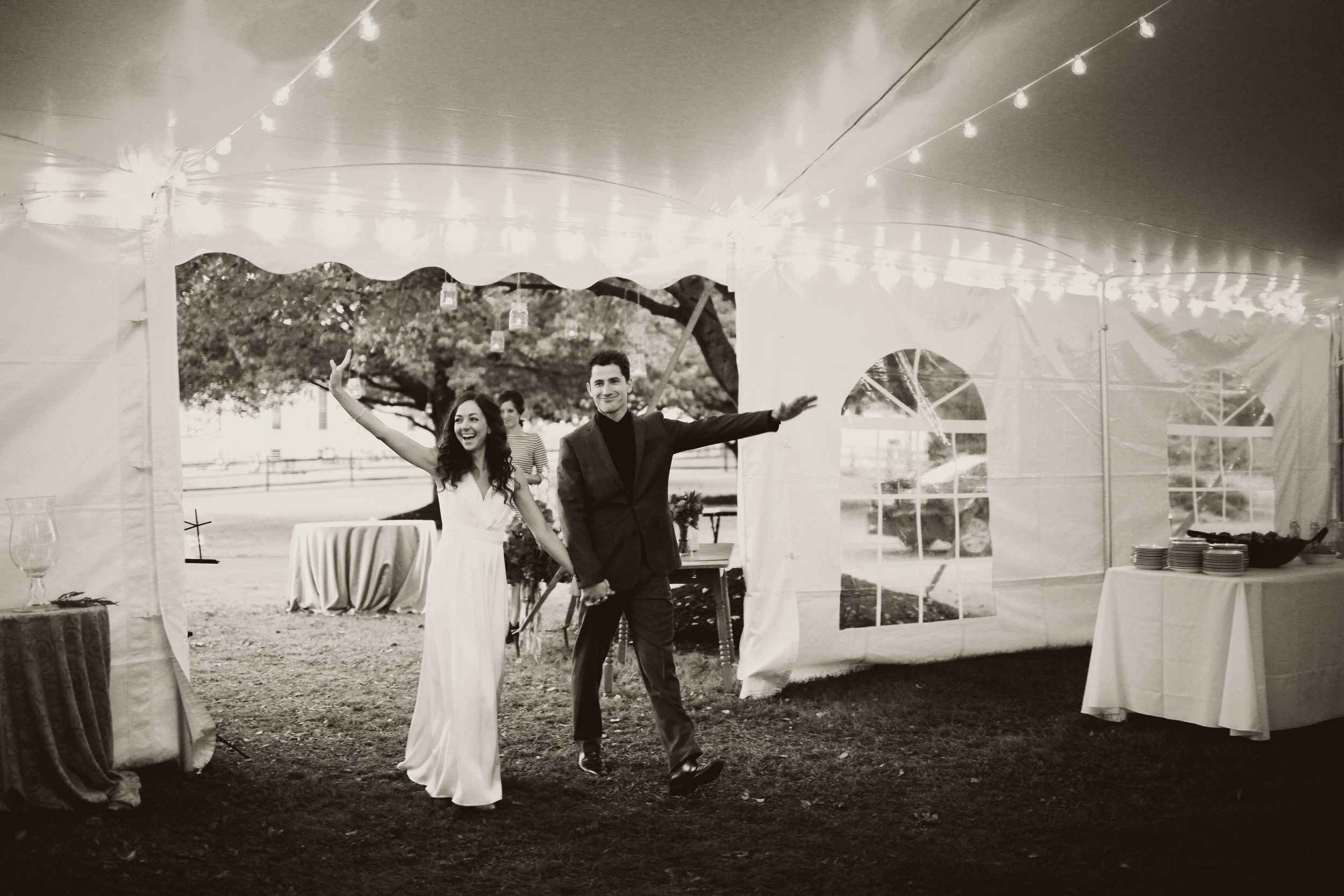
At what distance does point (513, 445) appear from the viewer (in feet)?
27.1

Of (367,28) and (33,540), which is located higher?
(367,28)

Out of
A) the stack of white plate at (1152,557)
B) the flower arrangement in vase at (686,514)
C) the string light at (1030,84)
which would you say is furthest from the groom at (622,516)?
the stack of white plate at (1152,557)

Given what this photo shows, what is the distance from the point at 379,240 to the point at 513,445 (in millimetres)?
2605

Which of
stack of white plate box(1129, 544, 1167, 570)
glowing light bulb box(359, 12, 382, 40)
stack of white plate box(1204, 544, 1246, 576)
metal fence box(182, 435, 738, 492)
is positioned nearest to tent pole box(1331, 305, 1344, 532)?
stack of white plate box(1129, 544, 1167, 570)

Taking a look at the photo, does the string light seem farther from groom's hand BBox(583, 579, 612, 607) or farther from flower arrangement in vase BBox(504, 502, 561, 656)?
flower arrangement in vase BBox(504, 502, 561, 656)

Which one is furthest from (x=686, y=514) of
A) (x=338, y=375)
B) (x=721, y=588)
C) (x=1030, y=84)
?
(x=1030, y=84)

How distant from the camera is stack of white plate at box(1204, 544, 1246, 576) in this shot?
5.48 meters

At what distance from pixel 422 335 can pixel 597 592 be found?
33.4 feet

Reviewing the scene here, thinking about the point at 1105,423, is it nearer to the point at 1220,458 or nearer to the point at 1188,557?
the point at 1220,458

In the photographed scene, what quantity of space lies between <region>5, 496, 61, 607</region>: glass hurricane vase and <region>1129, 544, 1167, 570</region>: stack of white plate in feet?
17.4

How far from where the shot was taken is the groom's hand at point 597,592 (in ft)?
15.8

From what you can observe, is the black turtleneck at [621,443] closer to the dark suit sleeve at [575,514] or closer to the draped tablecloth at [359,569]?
the dark suit sleeve at [575,514]

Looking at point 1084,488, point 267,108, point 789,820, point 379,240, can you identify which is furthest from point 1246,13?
point 1084,488

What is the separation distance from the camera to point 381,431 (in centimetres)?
472
